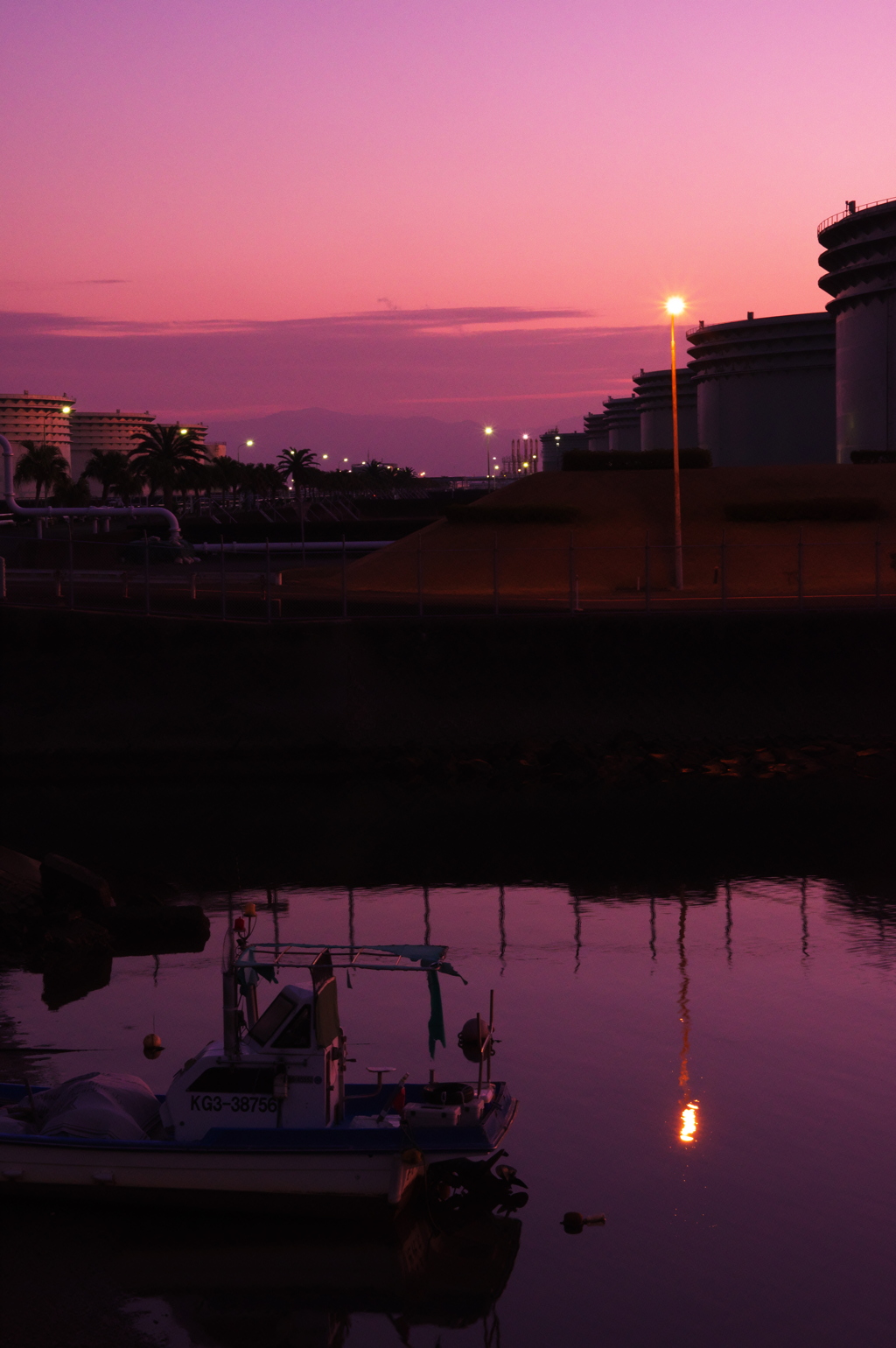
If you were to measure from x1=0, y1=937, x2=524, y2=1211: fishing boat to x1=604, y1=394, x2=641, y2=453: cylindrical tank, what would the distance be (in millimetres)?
160383

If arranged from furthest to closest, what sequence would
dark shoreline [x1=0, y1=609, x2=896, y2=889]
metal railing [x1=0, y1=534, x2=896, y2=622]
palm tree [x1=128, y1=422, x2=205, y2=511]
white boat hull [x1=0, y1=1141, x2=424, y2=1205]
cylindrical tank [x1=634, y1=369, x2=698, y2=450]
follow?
cylindrical tank [x1=634, y1=369, x2=698, y2=450]
palm tree [x1=128, y1=422, x2=205, y2=511]
metal railing [x1=0, y1=534, x2=896, y2=622]
dark shoreline [x1=0, y1=609, x2=896, y2=889]
white boat hull [x1=0, y1=1141, x2=424, y2=1205]

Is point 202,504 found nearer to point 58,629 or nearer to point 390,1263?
point 58,629

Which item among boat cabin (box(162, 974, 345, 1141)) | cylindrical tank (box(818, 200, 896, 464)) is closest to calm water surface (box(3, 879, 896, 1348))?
A: boat cabin (box(162, 974, 345, 1141))

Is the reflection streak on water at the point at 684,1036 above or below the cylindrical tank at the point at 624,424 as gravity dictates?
below

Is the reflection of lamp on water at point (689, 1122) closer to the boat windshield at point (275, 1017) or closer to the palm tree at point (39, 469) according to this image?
the boat windshield at point (275, 1017)

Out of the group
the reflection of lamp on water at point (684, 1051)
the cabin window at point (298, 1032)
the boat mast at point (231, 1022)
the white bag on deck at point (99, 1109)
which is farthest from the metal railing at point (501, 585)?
the cabin window at point (298, 1032)

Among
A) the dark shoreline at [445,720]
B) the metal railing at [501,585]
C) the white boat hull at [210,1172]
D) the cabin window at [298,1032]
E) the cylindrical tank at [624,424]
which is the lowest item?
the white boat hull at [210,1172]

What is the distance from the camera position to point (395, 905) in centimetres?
3216

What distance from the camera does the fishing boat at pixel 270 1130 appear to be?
1777cm

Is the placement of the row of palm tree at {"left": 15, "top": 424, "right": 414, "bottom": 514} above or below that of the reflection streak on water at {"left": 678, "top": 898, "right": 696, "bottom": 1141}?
above

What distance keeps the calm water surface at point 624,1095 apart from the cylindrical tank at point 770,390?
285ft

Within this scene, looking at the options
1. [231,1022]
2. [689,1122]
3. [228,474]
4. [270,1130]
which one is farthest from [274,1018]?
[228,474]

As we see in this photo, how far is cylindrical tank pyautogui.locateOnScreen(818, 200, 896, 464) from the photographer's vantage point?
86.5 meters

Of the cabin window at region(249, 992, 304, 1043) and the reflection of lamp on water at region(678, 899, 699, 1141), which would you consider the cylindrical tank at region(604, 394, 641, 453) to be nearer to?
the reflection of lamp on water at region(678, 899, 699, 1141)
